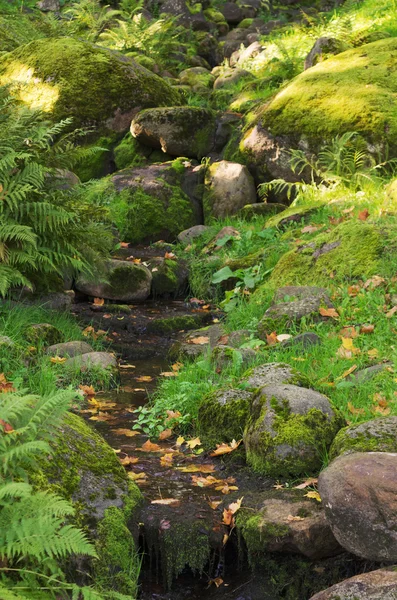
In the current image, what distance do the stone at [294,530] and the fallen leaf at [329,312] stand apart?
257 cm

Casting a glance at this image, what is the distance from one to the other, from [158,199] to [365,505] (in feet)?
26.0

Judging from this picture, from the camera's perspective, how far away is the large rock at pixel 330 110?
9.52 meters

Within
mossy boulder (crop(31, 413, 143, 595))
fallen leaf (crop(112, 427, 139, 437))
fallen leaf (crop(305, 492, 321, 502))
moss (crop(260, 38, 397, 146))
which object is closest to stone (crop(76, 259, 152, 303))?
moss (crop(260, 38, 397, 146))

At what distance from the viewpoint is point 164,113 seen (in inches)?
442

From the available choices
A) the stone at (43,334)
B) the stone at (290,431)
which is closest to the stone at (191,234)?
the stone at (43,334)

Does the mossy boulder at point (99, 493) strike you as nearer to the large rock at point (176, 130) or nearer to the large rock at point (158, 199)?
the large rock at point (158, 199)

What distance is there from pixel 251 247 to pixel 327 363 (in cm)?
365

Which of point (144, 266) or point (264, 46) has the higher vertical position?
point (264, 46)

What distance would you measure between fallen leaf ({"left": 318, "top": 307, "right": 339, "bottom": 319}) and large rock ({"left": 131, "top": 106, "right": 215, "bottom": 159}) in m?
6.03

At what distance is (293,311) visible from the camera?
624cm

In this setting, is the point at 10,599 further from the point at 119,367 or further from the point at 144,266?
the point at 144,266

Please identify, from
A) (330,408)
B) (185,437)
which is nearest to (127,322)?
(185,437)

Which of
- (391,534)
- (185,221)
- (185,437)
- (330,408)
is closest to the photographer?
(391,534)

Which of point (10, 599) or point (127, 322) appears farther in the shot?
point (127, 322)
